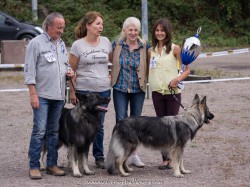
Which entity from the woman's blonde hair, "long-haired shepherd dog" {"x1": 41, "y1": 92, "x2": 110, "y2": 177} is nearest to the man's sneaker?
"long-haired shepherd dog" {"x1": 41, "y1": 92, "x2": 110, "y2": 177}

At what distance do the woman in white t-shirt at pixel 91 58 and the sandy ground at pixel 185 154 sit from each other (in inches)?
39.9

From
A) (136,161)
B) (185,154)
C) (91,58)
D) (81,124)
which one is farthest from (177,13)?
(81,124)

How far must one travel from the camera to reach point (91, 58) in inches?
302

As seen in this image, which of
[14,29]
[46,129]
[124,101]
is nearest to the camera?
[46,129]

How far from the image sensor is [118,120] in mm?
8031

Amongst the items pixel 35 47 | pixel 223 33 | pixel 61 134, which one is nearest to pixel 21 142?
pixel 61 134

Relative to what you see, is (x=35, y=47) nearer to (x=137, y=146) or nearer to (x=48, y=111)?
(x=48, y=111)

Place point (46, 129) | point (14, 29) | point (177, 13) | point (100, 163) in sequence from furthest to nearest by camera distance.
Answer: point (177, 13), point (14, 29), point (100, 163), point (46, 129)

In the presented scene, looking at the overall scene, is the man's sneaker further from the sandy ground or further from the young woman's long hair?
the young woman's long hair

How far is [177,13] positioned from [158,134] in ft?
79.8

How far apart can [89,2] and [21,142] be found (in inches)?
872

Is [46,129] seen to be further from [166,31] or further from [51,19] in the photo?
[166,31]

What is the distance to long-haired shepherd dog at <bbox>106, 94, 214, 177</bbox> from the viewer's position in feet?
24.8

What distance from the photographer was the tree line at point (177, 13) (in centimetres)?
2925
